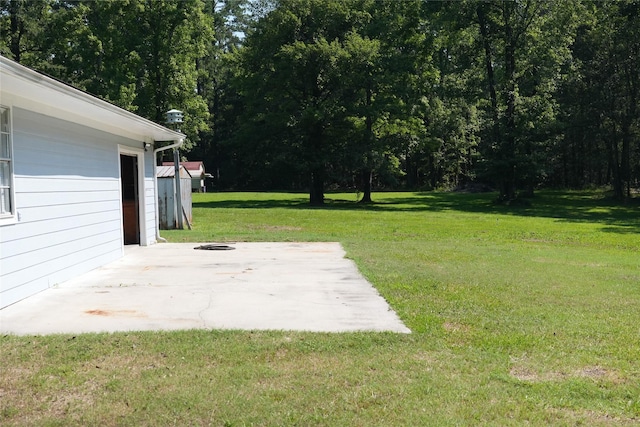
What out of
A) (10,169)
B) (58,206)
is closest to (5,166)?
(10,169)

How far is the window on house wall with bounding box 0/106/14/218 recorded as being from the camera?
18.7ft

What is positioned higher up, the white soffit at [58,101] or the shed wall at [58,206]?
the white soffit at [58,101]

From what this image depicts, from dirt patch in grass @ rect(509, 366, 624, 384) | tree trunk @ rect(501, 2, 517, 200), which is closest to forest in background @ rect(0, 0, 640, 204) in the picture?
tree trunk @ rect(501, 2, 517, 200)

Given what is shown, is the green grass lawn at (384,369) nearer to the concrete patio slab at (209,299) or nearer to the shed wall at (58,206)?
the concrete patio slab at (209,299)

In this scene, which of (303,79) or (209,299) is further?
(303,79)

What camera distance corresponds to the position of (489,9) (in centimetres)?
2906

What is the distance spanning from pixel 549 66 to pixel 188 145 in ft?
68.8

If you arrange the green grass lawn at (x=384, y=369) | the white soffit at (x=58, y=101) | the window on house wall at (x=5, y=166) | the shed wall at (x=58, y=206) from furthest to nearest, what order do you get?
the shed wall at (x=58, y=206)
the window on house wall at (x=5, y=166)
the white soffit at (x=58, y=101)
the green grass lawn at (x=384, y=369)

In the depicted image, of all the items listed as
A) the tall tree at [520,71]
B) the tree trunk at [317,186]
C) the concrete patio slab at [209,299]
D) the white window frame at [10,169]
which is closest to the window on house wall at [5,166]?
the white window frame at [10,169]

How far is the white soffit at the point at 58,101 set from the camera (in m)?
4.97

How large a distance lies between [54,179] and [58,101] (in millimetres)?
1129

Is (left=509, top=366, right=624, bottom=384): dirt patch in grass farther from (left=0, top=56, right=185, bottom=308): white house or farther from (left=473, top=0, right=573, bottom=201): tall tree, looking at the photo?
(left=473, top=0, right=573, bottom=201): tall tree

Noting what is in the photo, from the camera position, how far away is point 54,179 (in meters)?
6.96

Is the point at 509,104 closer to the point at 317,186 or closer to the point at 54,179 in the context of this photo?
the point at 317,186
